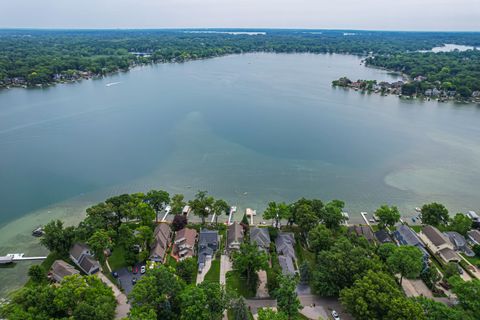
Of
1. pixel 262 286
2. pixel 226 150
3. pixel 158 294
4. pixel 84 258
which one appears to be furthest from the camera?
pixel 226 150

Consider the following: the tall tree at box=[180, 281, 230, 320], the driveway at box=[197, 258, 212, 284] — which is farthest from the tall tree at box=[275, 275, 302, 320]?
the driveway at box=[197, 258, 212, 284]

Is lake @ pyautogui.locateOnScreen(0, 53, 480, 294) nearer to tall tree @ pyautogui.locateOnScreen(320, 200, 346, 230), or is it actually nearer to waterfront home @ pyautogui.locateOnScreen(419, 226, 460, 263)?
tall tree @ pyautogui.locateOnScreen(320, 200, 346, 230)

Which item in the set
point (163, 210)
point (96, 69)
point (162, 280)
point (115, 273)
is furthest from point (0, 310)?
point (96, 69)

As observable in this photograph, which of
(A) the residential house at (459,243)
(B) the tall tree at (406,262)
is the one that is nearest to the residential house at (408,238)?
(A) the residential house at (459,243)

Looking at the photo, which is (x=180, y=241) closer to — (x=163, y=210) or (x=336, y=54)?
(x=163, y=210)

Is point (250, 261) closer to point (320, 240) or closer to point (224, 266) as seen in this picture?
Answer: point (224, 266)

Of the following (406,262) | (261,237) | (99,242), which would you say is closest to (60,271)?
(99,242)
